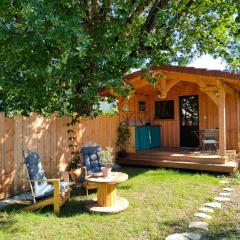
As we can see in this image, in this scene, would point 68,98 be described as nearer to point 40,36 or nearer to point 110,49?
point 110,49

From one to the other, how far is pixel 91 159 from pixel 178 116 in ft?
19.1

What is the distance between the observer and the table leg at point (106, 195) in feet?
18.5

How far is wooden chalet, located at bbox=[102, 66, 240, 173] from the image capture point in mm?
8961

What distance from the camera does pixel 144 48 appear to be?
8.48m

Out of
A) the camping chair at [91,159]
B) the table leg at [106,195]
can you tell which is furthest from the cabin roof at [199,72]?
the table leg at [106,195]

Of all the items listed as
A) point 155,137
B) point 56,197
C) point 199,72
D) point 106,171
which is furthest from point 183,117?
point 56,197

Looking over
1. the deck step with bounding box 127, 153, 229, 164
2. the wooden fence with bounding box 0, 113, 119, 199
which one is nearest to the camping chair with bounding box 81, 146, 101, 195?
the wooden fence with bounding box 0, 113, 119, 199

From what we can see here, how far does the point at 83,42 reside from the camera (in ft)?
16.3

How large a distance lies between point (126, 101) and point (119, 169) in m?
2.55

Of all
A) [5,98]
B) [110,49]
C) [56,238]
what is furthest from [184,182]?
[5,98]

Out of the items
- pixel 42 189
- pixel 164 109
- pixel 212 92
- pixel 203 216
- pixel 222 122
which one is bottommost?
pixel 203 216

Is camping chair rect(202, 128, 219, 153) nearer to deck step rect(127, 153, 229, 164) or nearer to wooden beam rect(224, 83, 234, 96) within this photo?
deck step rect(127, 153, 229, 164)

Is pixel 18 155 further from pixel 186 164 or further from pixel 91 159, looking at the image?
pixel 186 164

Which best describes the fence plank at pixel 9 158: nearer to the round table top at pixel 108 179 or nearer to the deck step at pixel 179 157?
the round table top at pixel 108 179
